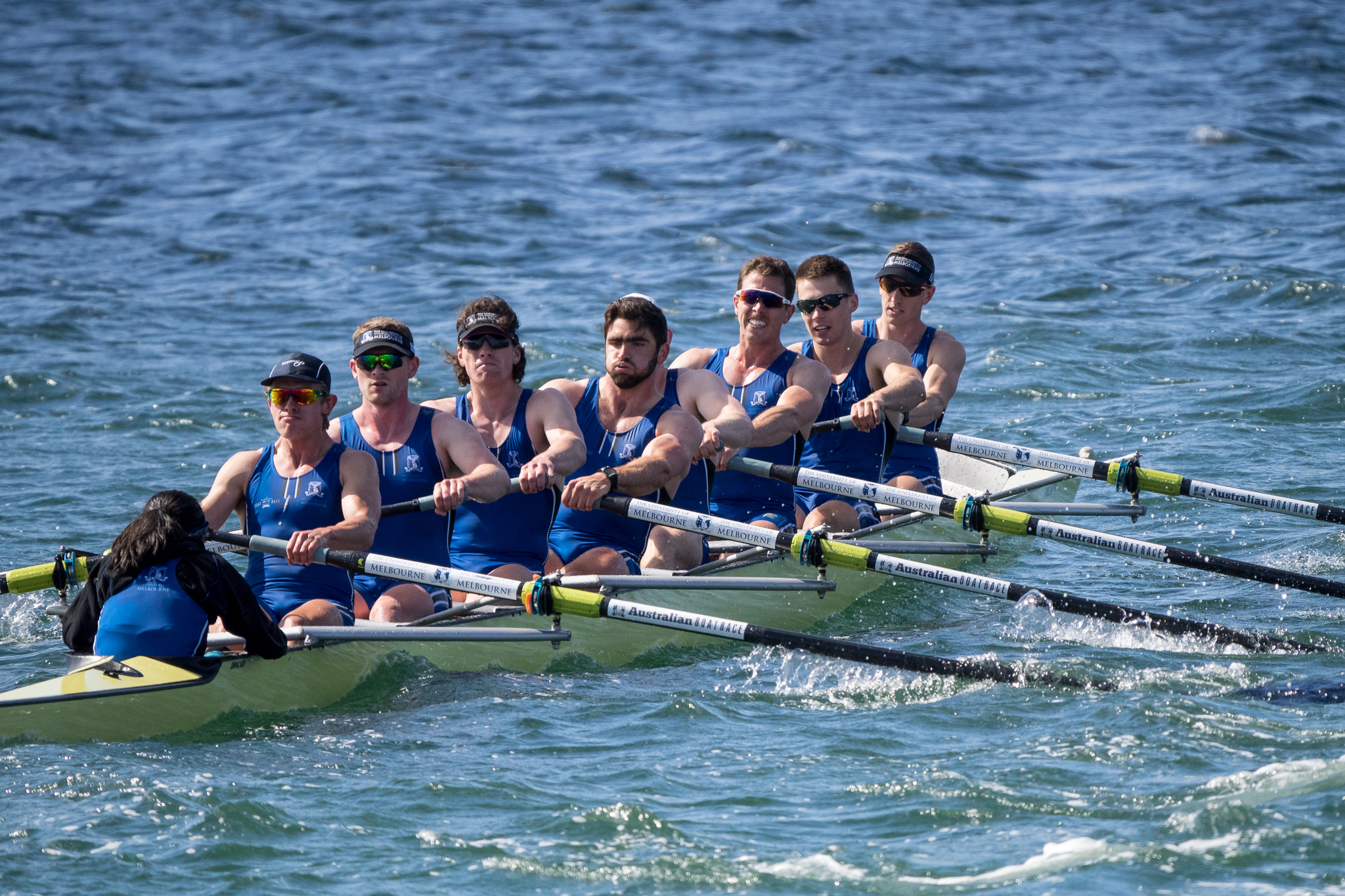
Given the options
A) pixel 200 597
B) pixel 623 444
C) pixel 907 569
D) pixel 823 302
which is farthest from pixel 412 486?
pixel 823 302

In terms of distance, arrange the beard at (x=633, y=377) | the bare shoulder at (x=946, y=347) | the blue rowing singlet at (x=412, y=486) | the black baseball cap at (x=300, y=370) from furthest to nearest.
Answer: the bare shoulder at (x=946, y=347) → the beard at (x=633, y=377) → the blue rowing singlet at (x=412, y=486) → the black baseball cap at (x=300, y=370)

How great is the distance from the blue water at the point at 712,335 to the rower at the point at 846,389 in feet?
2.51

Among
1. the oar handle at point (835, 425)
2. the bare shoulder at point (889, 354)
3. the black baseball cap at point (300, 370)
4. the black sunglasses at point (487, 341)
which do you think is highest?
the black sunglasses at point (487, 341)

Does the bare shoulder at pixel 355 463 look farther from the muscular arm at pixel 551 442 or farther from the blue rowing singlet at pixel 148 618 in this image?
the blue rowing singlet at pixel 148 618

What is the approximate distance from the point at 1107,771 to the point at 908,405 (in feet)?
12.3

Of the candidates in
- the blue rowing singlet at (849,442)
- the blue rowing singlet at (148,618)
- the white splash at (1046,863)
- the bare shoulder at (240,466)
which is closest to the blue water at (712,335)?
the white splash at (1046,863)

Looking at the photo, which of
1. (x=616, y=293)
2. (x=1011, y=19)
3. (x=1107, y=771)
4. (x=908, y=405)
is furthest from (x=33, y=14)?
(x=1107, y=771)

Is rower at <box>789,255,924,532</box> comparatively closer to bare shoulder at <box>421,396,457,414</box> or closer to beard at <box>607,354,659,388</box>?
beard at <box>607,354,659,388</box>

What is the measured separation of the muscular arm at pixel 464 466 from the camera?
22.0ft

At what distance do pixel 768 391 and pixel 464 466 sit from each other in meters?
2.29

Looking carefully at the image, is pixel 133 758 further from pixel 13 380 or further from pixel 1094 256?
pixel 1094 256

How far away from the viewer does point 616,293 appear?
1752 centimetres

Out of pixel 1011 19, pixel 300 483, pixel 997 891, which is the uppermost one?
pixel 1011 19

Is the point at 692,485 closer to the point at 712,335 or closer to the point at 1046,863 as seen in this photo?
the point at 1046,863
